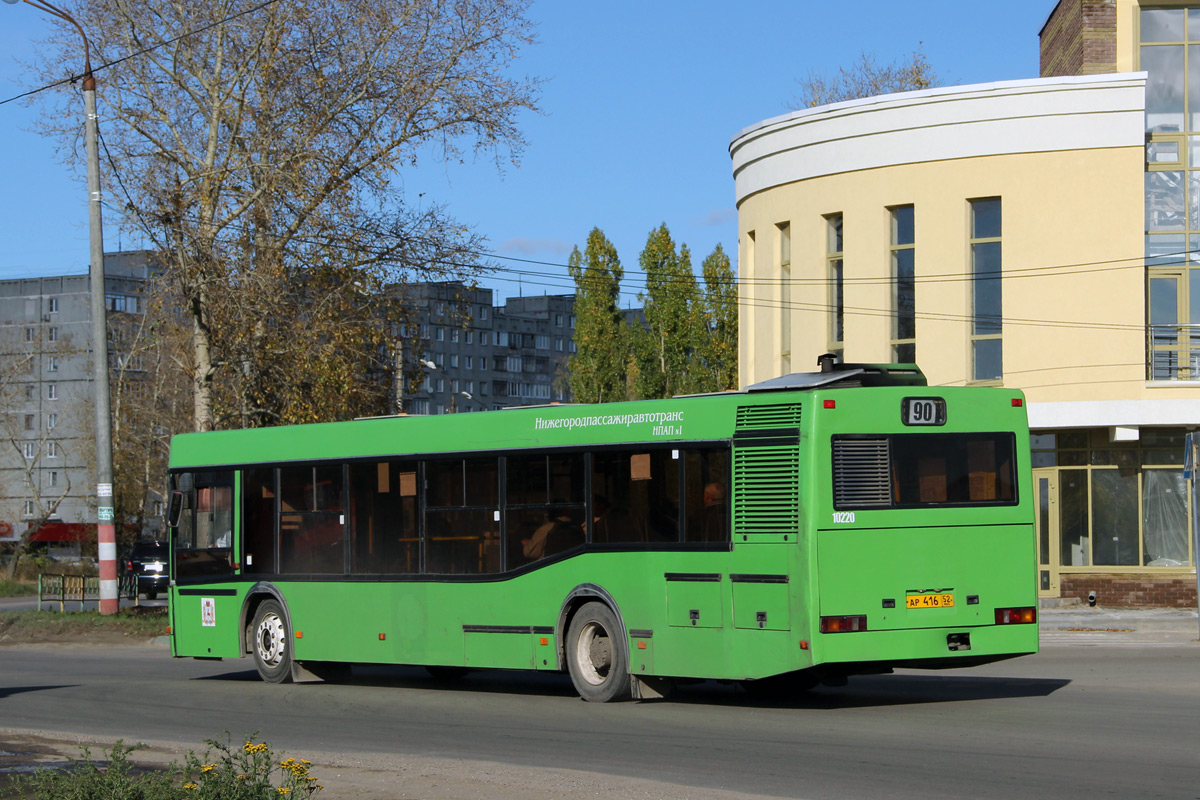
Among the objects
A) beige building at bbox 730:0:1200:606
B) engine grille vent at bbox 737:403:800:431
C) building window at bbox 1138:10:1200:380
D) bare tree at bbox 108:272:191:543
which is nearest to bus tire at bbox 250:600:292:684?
engine grille vent at bbox 737:403:800:431

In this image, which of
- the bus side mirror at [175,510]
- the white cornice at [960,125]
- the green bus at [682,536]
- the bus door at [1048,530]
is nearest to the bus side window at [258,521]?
the green bus at [682,536]

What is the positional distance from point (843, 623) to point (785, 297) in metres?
20.0

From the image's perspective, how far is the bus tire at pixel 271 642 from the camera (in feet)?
58.5

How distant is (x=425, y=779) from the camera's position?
964cm

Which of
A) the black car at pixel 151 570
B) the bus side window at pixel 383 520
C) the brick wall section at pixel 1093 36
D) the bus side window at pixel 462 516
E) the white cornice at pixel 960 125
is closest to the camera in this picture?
the bus side window at pixel 462 516

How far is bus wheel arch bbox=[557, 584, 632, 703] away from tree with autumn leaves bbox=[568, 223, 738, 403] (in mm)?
56553

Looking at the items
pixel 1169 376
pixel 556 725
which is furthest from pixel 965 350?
pixel 556 725

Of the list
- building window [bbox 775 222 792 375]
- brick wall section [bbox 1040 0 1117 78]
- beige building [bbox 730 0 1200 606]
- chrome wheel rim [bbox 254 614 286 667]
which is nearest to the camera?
chrome wheel rim [bbox 254 614 286 667]

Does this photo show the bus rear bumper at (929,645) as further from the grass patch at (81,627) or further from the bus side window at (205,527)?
the grass patch at (81,627)

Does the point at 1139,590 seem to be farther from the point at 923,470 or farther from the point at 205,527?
the point at 205,527

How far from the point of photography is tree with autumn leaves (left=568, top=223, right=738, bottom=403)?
73.2 m

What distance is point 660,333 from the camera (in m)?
74.9

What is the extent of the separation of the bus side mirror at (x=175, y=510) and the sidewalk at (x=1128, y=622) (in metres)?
13.0

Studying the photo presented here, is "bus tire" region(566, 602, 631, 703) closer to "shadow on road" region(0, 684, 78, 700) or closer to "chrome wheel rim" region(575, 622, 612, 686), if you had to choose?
"chrome wheel rim" region(575, 622, 612, 686)
